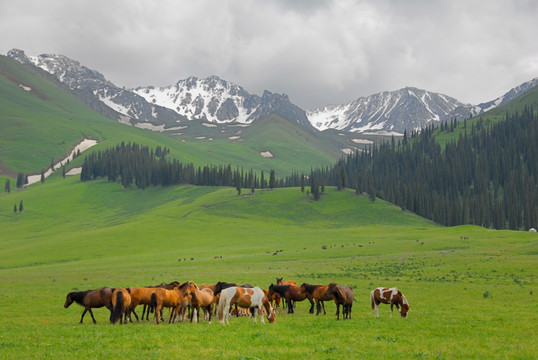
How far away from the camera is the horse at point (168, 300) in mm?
25506

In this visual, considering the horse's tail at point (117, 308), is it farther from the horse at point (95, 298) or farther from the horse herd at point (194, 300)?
the horse at point (95, 298)

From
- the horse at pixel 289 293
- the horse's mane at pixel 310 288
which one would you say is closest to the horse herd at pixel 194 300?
the horse's mane at pixel 310 288

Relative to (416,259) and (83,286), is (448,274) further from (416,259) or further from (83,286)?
(83,286)

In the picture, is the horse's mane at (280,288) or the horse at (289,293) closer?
the horse at (289,293)

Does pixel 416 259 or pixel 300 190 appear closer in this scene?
pixel 416 259

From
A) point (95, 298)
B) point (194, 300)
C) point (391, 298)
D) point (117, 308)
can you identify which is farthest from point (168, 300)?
point (391, 298)

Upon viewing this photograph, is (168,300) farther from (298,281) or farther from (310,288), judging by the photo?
(298,281)

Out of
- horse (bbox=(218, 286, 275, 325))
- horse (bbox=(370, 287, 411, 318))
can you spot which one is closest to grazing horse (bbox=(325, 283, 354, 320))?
horse (bbox=(370, 287, 411, 318))

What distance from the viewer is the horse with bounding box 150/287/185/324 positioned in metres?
25.5

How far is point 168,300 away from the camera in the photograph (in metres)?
25.8

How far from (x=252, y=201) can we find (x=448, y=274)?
130m

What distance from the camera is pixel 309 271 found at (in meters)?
54.4

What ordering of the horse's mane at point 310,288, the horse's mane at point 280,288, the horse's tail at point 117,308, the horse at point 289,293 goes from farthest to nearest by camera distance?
the horse's mane at point 280,288 → the horse at point 289,293 → the horse's mane at point 310,288 → the horse's tail at point 117,308

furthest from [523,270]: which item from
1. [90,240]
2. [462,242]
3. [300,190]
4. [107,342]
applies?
[300,190]
